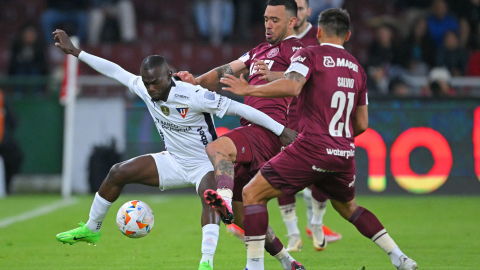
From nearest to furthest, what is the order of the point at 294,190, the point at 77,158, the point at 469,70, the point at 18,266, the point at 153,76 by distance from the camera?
1. the point at 294,190
2. the point at 153,76
3. the point at 18,266
4. the point at 77,158
5. the point at 469,70

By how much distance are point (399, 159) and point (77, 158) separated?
6.10 m

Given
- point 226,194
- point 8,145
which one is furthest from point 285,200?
point 8,145

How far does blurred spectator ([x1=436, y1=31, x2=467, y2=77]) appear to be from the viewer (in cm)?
1394

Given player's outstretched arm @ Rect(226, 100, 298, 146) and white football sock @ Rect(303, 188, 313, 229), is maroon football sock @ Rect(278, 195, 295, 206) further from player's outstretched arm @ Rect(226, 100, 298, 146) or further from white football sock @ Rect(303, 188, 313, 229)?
player's outstretched arm @ Rect(226, 100, 298, 146)

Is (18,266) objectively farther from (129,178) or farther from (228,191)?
(228,191)

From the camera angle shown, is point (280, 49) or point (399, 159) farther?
point (399, 159)

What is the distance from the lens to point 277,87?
4.89 m

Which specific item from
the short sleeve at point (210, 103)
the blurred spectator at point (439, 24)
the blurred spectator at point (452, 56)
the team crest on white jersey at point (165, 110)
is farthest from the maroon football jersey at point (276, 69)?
the blurred spectator at point (439, 24)

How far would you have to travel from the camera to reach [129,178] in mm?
5773

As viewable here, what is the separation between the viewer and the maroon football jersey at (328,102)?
16.5ft

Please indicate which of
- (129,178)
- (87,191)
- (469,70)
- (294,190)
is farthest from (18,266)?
(469,70)

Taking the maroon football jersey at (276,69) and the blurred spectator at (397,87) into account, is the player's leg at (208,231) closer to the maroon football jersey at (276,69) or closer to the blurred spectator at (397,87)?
the maroon football jersey at (276,69)

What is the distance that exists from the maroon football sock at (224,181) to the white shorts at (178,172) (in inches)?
20.8

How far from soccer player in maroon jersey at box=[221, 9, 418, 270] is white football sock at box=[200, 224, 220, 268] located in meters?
0.35
